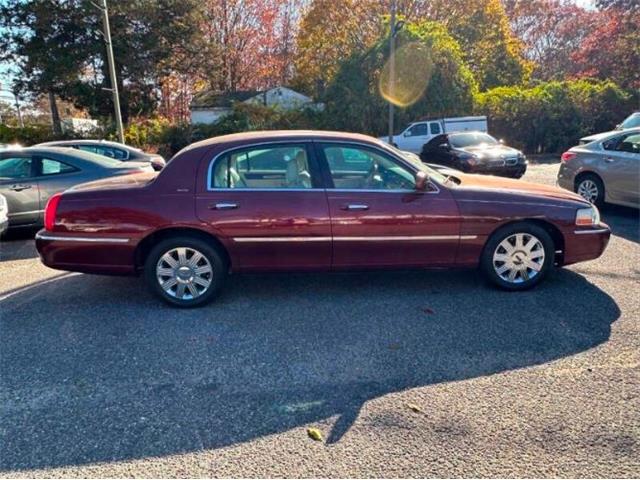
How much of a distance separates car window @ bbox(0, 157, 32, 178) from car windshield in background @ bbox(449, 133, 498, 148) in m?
10.3

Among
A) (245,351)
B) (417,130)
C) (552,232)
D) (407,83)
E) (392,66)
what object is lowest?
(245,351)

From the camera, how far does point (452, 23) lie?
30.8 metres

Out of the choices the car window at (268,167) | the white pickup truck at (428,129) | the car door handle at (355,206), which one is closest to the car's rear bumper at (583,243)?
the car door handle at (355,206)

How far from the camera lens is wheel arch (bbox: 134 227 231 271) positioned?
4047 mm

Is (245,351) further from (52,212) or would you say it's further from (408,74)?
(408,74)

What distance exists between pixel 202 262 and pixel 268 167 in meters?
1.06

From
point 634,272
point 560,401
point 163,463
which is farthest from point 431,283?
point 163,463

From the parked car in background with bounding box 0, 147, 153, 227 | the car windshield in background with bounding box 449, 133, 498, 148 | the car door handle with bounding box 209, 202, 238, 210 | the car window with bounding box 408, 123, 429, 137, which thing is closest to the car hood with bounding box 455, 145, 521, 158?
the car windshield in background with bounding box 449, 133, 498, 148

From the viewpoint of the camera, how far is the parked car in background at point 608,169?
22.9 ft

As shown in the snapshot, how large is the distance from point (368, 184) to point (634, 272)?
317cm

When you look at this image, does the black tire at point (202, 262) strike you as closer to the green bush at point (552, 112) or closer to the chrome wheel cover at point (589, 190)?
Result: the chrome wheel cover at point (589, 190)

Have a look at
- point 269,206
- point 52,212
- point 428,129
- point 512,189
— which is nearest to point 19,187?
point 52,212

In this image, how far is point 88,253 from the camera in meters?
4.09

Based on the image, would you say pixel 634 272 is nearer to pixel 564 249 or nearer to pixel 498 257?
pixel 564 249
